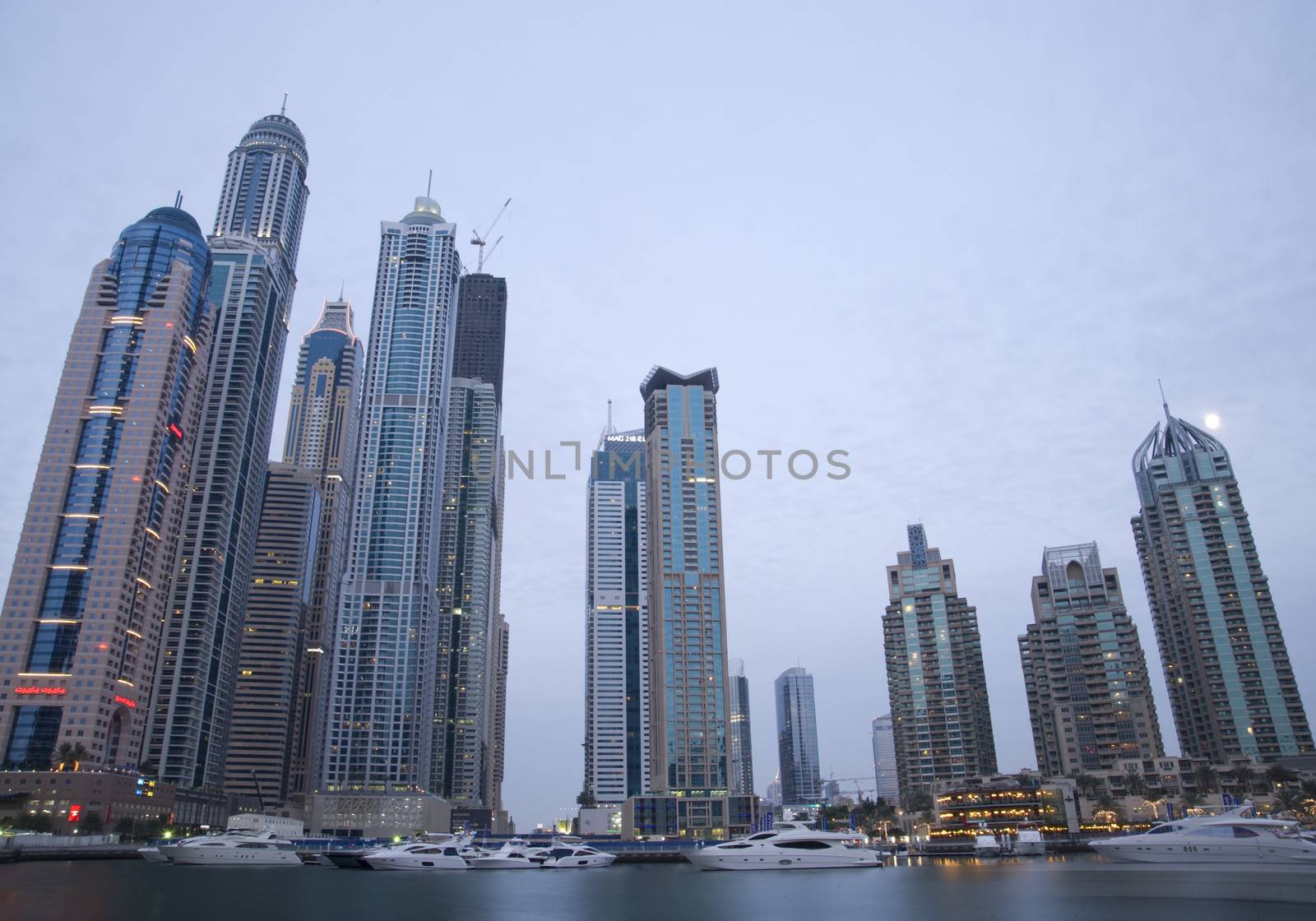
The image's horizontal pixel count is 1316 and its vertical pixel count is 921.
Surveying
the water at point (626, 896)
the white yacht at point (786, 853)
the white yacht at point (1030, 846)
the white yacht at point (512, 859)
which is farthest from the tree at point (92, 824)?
the white yacht at point (1030, 846)

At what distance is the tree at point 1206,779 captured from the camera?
178413 millimetres

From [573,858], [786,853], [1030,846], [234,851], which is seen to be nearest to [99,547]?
[234,851]

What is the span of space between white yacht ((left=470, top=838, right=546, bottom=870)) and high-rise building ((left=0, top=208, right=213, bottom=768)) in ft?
315

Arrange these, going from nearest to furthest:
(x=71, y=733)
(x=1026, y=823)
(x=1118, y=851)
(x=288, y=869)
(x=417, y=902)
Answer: (x=417, y=902)
(x=1118, y=851)
(x=288, y=869)
(x=71, y=733)
(x=1026, y=823)

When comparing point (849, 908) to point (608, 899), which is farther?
point (608, 899)

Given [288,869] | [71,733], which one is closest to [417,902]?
[288,869]

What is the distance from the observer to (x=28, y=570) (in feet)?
565

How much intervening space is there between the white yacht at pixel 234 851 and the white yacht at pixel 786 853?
59.6 metres

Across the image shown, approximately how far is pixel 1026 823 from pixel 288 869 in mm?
142803

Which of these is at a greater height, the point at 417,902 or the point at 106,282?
the point at 106,282

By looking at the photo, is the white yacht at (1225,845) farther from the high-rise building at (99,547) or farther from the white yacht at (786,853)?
the high-rise building at (99,547)

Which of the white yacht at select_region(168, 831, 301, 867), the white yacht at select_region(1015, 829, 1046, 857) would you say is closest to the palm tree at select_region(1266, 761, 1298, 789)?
the white yacht at select_region(1015, 829, 1046, 857)

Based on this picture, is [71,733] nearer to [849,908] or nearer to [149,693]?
[149,693]

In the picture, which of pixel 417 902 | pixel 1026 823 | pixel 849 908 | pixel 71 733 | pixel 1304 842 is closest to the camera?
pixel 849 908
